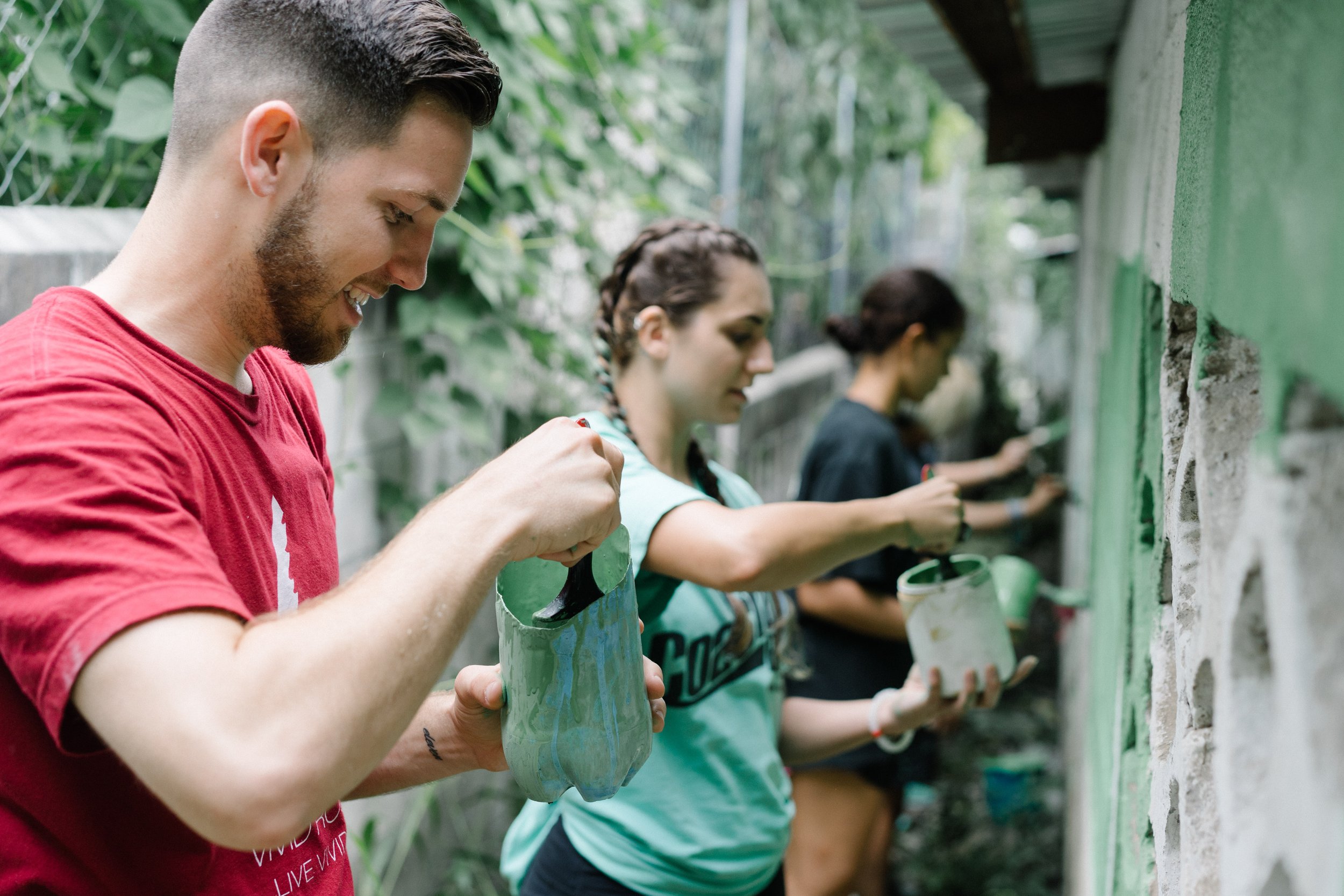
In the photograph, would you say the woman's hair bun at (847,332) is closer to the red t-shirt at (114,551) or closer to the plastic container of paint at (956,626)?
the plastic container of paint at (956,626)

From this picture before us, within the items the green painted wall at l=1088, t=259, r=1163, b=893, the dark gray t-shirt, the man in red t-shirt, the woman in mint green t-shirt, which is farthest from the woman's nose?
the man in red t-shirt

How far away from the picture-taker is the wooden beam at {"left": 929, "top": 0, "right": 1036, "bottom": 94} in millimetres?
2336

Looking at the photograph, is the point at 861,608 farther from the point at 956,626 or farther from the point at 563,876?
the point at 563,876

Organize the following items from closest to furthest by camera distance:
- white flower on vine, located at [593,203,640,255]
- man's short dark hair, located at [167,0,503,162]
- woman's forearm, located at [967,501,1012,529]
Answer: man's short dark hair, located at [167,0,503,162], white flower on vine, located at [593,203,640,255], woman's forearm, located at [967,501,1012,529]

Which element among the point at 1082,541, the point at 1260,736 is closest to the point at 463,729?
the point at 1260,736

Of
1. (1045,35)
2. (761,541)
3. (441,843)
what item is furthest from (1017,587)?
(441,843)

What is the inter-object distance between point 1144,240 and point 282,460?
1.12 metres

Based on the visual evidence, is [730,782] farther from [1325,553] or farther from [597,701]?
[1325,553]

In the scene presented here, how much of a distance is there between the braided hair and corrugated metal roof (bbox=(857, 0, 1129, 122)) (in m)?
0.97

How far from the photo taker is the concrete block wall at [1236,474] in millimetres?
497

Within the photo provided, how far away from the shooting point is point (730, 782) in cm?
174

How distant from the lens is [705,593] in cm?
174

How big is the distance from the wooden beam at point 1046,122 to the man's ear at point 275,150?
271 cm

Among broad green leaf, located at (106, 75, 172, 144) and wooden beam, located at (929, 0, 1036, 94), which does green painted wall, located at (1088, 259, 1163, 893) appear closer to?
wooden beam, located at (929, 0, 1036, 94)
